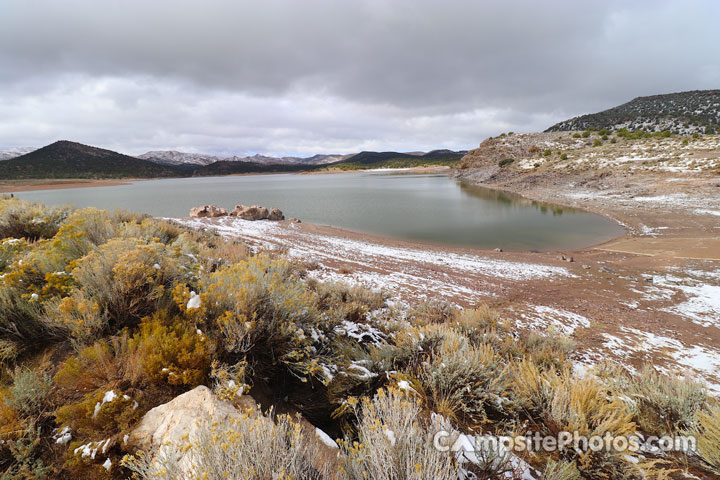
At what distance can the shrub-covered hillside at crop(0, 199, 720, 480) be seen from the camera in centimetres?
172

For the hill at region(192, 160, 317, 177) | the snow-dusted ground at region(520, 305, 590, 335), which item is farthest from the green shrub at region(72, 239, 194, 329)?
the hill at region(192, 160, 317, 177)

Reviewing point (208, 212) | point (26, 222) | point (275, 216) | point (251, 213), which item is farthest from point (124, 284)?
point (208, 212)

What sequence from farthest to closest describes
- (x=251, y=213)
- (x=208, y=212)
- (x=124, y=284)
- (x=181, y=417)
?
(x=208, y=212) < (x=251, y=213) < (x=124, y=284) < (x=181, y=417)

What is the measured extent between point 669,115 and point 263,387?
79.6m

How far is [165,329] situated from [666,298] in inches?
419

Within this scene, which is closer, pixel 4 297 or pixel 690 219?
pixel 4 297

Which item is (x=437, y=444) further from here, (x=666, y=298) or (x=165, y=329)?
(x=666, y=298)

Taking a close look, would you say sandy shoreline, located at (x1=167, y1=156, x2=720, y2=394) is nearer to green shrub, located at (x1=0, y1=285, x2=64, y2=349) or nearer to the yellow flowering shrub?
the yellow flowering shrub

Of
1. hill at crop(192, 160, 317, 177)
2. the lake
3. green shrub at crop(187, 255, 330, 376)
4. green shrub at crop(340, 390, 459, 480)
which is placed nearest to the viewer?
green shrub at crop(340, 390, 459, 480)

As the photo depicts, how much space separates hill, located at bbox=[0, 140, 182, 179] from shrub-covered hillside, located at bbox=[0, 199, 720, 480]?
10670cm

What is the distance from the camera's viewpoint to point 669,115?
171ft

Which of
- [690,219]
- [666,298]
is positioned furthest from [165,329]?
[690,219]

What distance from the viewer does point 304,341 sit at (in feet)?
10.6

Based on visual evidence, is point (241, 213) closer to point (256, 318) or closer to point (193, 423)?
point (256, 318)
